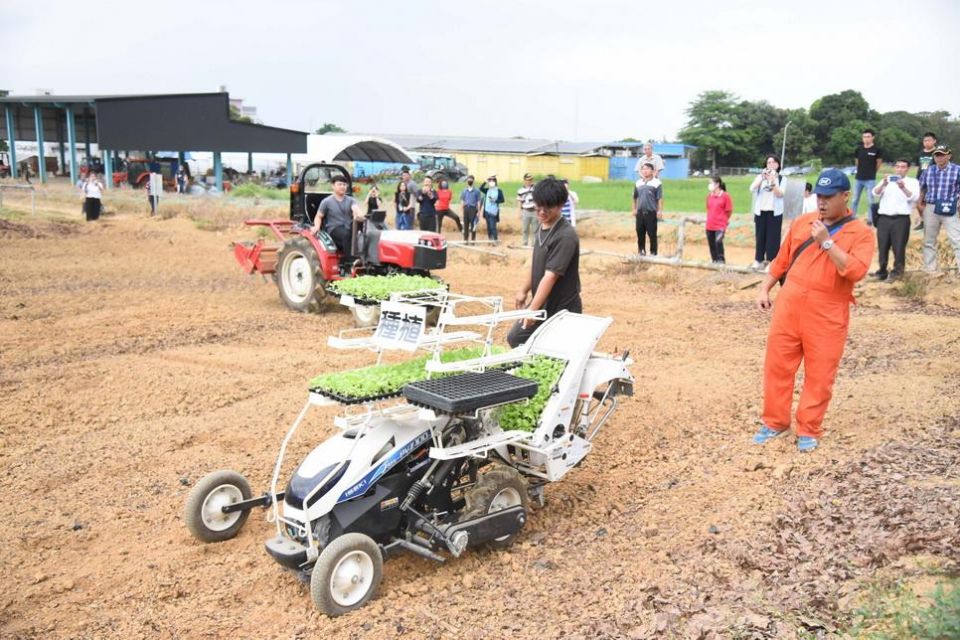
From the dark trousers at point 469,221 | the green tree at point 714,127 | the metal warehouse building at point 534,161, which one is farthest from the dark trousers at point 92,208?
the green tree at point 714,127

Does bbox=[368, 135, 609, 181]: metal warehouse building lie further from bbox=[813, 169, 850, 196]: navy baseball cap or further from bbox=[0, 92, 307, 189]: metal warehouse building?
bbox=[813, 169, 850, 196]: navy baseball cap

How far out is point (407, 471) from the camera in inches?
170

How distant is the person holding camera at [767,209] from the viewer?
40.0 ft

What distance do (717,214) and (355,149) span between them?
34.0 m

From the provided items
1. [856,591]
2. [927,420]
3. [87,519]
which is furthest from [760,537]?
[87,519]

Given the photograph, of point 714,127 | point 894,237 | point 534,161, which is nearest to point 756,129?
point 714,127

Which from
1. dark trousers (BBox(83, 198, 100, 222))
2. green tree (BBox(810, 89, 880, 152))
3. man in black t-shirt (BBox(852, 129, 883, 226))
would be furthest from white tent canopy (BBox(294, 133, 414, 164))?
man in black t-shirt (BBox(852, 129, 883, 226))

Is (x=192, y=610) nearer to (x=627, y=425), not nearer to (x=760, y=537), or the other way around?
(x=760, y=537)

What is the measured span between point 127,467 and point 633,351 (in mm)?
5245

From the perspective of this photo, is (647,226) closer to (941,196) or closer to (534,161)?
(941,196)

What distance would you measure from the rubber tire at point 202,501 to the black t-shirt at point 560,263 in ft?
7.22

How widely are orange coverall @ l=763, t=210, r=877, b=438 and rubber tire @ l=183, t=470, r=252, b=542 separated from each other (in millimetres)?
3460

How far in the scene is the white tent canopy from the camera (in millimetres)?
43531

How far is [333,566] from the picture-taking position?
3822 mm
